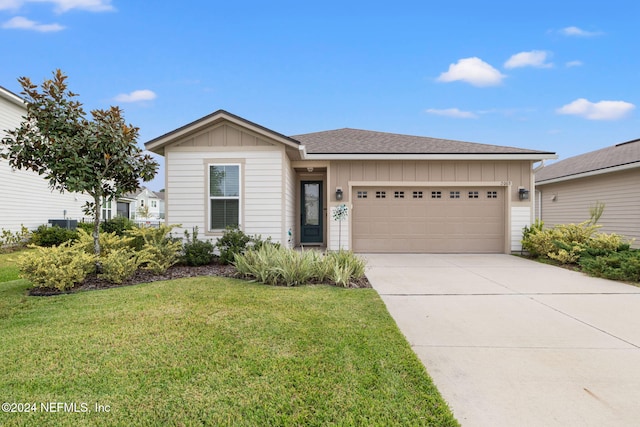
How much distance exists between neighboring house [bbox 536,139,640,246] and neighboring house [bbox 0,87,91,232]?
18.0 m

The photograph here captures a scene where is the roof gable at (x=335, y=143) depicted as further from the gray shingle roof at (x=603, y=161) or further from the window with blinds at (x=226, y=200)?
the gray shingle roof at (x=603, y=161)

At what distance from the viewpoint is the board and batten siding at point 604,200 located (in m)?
10.7

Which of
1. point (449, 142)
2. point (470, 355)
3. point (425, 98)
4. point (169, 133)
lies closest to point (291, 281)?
point (470, 355)

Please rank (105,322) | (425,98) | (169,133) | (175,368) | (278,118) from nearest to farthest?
(175,368)
(105,322)
(169,133)
(425,98)
(278,118)

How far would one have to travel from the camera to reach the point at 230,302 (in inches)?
175

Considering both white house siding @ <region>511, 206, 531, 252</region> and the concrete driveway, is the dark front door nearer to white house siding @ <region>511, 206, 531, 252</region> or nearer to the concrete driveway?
the concrete driveway

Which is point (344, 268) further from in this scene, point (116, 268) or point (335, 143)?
point (335, 143)

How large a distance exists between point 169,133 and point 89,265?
3722mm

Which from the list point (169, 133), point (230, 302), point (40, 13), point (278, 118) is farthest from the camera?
point (278, 118)

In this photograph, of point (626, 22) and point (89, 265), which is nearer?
point (89, 265)

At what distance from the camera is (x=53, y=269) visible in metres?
5.16

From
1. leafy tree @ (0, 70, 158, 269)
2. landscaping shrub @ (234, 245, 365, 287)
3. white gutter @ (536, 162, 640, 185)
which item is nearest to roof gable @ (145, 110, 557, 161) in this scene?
leafy tree @ (0, 70, 158, 269)

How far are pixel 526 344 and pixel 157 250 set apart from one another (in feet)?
21.1

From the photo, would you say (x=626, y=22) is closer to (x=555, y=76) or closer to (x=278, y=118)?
(x=555, y=76)
